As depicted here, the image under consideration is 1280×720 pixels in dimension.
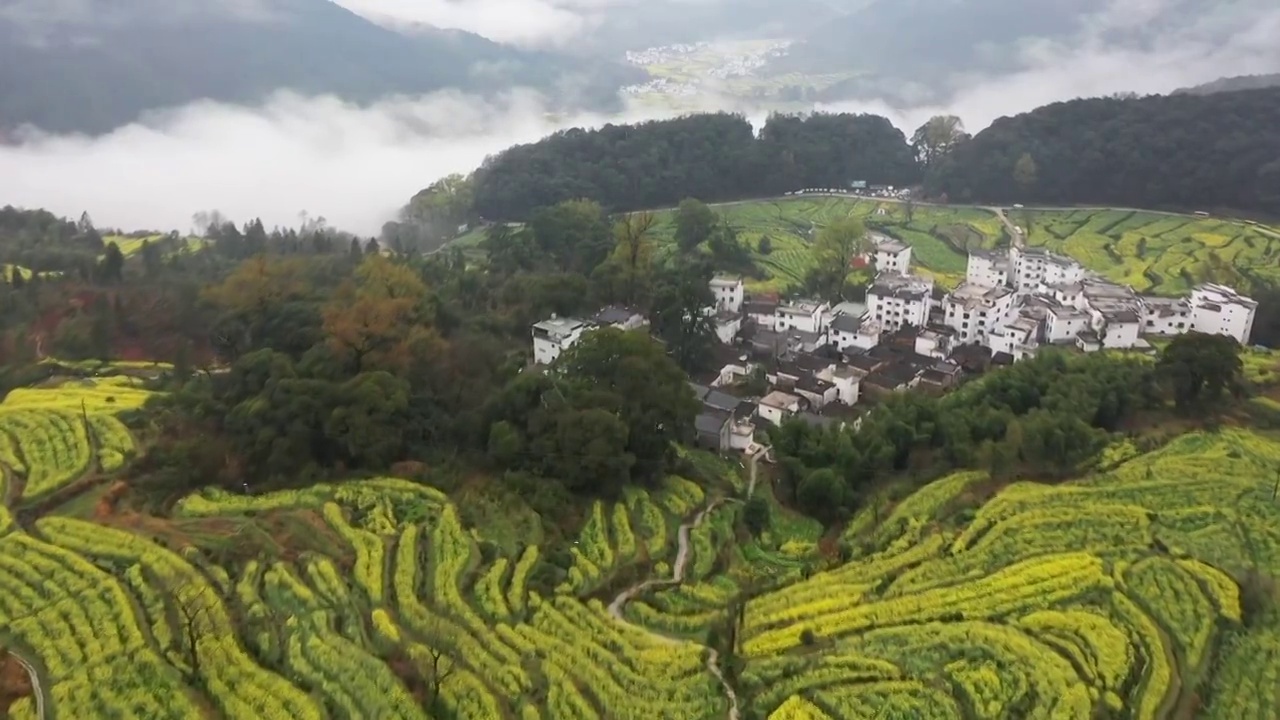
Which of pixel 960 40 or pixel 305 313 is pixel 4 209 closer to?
pixel 305 313

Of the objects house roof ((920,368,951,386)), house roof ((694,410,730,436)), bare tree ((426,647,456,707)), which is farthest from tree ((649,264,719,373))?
bare tree ((426,647,456,707))

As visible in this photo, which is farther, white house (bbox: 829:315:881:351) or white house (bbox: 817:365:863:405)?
white house (bbox: 829:315:881:351)

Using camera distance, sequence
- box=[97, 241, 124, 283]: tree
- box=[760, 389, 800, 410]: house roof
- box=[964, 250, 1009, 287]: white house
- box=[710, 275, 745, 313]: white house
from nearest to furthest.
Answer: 1. box=[760, 389, 800, 410]: house roof
2. box=[97, 241, 124, 283]: tree
3. box=[710, 275, 745, 313]: white house
4. box=[964, 250, 1009, 287]: white house

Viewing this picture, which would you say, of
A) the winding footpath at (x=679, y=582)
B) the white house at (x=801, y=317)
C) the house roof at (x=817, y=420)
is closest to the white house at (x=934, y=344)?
the white house at (x=801, y=317)

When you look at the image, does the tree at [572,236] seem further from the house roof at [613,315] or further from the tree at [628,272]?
the house roof at [613,315]

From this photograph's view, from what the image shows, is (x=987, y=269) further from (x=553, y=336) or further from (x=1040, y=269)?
(x=553, y=336)

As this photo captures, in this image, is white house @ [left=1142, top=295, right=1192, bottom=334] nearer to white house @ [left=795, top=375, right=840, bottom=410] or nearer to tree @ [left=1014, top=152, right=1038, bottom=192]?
white house @ [left=795, top=375, right=840, bottom=410]

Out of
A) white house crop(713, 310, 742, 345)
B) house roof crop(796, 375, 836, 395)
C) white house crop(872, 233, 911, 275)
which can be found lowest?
house roof crop(796, 375, 836, 395)
